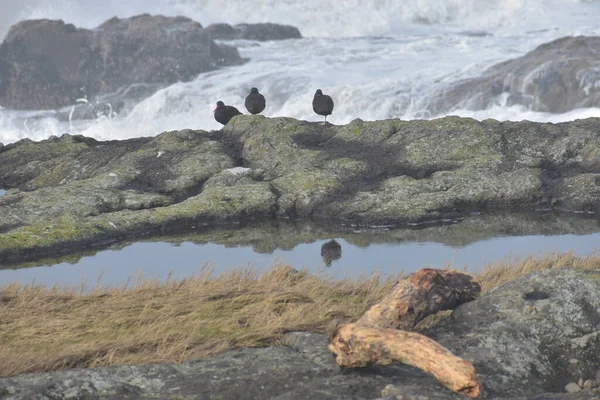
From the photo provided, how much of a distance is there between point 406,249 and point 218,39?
225 feet

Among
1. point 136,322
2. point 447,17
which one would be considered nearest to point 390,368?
point 136,322

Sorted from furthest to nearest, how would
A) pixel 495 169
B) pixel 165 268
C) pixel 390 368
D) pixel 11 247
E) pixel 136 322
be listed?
pixel 495 169 < pixel 11 247 < pixel 165 268 < pixel 136 322 < pixel 390 368

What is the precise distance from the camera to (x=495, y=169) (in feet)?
78.1

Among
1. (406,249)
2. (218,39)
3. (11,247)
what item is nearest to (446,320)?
(406,249)

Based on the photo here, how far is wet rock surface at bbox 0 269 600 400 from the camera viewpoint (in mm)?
9320

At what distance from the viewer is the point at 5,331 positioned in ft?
38.5

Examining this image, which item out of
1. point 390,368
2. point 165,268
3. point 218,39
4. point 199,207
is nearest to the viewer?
point 390,368

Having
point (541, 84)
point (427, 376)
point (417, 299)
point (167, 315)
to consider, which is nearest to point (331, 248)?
point (167, 315)

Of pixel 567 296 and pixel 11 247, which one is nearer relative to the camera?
pixel 567 296

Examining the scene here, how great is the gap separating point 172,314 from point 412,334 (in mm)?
3991

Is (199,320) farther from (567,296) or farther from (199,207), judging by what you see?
(199,207)

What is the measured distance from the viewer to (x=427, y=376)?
9.58 meters

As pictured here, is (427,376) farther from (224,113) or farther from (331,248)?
(224,113)

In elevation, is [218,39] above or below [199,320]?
above
